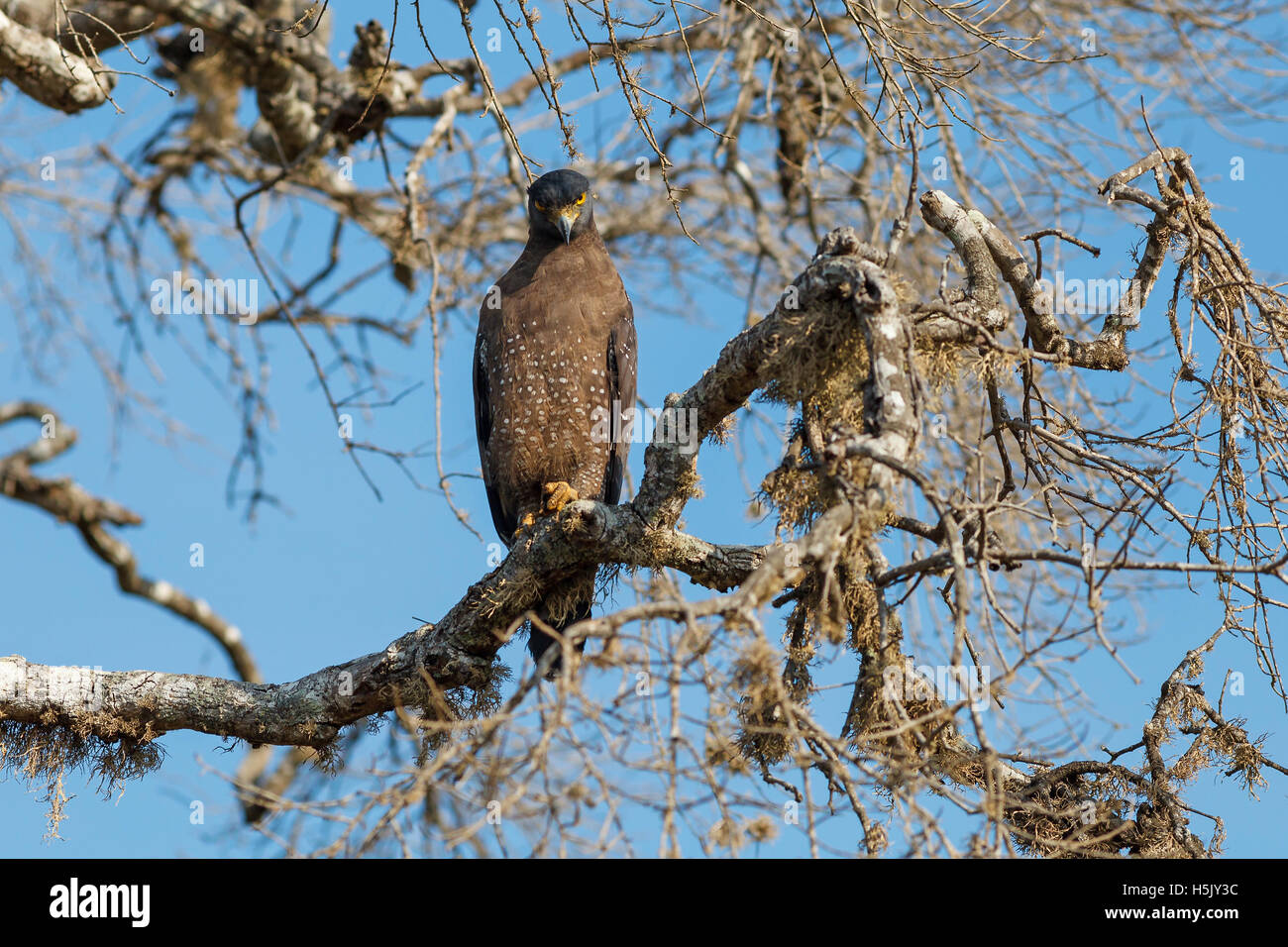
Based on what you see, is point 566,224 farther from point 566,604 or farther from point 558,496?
point 566,604

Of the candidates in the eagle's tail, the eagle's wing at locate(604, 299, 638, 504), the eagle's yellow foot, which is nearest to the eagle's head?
the eagle's wing at locate(604, 299, 638, 504)

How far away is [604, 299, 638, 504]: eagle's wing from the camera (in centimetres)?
483

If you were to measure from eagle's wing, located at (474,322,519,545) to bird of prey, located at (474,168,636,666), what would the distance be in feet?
0.25

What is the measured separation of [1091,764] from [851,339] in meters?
1.44

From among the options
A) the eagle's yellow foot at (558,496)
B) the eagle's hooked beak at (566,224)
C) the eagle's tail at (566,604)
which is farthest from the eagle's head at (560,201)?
the eagle's tail at (566,604)

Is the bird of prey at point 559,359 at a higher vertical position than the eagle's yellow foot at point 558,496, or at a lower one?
higher

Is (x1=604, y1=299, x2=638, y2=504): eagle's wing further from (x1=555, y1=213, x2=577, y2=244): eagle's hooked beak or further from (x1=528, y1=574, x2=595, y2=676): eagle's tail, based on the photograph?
(x1=528, y1=574, x2=595, y2=676): eagle's tail

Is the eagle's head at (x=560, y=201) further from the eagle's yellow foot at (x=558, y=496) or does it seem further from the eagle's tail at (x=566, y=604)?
the eagle's tail at (x=566, y=604)

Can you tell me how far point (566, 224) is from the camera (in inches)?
189

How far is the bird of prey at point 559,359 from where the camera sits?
476 centimetres

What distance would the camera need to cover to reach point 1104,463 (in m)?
3.13

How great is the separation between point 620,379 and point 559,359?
0.28 meters

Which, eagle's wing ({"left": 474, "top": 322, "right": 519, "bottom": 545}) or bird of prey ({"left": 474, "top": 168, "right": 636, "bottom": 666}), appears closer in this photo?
bird of prey ({"left": 474, "top": 168, "right": 636, "bottom": 666})
